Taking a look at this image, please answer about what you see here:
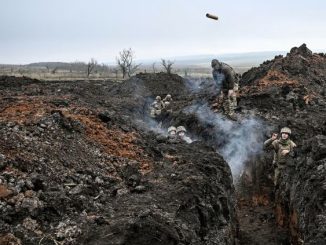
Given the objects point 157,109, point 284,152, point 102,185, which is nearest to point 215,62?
point 284,152

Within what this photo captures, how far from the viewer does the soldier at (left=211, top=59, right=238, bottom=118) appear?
17891 millimetres

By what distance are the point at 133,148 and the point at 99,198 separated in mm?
3084

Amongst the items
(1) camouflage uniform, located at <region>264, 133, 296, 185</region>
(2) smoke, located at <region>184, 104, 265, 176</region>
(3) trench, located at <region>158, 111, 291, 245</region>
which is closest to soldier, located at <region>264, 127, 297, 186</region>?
(1) camouflage uniform, located at <region>264, 133, 296, 185</region>

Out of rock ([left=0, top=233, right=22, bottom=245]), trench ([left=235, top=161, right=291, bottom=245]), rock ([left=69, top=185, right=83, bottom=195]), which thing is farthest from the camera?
trench ([left=235, top=161, right=291, bottom=245])

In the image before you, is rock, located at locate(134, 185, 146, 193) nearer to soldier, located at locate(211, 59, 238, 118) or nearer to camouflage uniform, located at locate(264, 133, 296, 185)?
camouflage uniform, located at locate(264, 133, 296, 185)

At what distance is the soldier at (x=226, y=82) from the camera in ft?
58.7

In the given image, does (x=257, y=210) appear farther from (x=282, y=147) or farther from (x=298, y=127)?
(x=298, y=127)

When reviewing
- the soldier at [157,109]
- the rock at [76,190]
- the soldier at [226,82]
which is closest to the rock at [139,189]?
the rock at [76,190]

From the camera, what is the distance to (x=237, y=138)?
17.1 meters

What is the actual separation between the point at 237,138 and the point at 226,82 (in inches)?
101

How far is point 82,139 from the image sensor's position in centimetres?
1098

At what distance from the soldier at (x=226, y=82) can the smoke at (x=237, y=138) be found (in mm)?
537

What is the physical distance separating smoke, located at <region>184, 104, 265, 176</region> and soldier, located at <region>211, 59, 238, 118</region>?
54cm

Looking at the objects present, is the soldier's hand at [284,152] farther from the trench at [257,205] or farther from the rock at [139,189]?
the rock at [139,189]
